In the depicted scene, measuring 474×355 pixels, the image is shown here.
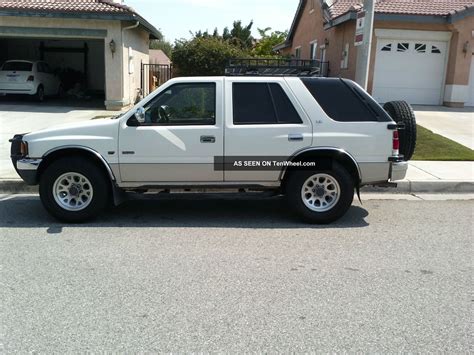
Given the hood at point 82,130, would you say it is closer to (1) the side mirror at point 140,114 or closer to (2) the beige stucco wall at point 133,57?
(1) the side mirror at point 140,114

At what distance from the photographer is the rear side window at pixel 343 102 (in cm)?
607

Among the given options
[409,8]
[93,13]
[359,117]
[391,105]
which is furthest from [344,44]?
[359,117]

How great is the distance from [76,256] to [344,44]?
58.9 ft

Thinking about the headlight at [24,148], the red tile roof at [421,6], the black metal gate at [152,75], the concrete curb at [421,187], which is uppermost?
the red tile roof at [421,6]

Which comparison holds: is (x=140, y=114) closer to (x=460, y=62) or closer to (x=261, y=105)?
(x=261, y=105)

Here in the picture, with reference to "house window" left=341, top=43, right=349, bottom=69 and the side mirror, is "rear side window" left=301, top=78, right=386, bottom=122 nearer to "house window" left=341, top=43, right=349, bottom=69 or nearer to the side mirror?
the side mirror

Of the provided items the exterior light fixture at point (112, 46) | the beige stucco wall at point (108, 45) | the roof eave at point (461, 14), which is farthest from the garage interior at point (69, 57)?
the roof eave at point (461, 14)

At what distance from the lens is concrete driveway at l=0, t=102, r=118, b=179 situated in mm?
12499

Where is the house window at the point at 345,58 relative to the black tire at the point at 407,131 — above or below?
above

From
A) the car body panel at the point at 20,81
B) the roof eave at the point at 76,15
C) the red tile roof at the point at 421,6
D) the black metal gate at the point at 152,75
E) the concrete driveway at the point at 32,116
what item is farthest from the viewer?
the black metal gate at the point at 152,75

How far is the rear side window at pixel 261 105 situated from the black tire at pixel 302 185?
2.32 ft

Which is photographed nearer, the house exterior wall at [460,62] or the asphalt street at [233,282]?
the asphalt street at [233,282]

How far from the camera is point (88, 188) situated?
6.04 meters

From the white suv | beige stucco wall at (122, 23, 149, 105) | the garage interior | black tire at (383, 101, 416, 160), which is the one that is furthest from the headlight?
the garage interior
